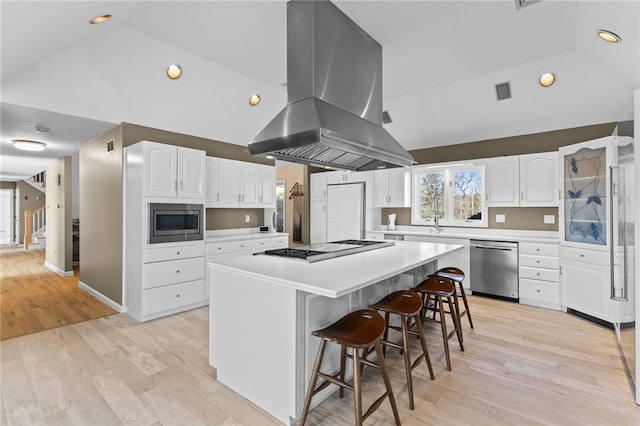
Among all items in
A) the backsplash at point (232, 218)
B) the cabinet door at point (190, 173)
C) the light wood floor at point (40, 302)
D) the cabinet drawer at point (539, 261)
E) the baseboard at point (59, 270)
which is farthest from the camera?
the baseboard at point (59, 270)

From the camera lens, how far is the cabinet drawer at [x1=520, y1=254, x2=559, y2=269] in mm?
3992

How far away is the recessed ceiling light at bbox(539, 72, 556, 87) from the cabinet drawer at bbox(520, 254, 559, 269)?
7.13ft

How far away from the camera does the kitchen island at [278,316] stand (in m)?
1.83

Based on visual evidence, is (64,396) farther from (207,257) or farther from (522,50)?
(522,50)

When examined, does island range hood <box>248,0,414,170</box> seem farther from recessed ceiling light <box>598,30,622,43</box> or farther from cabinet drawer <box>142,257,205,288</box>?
cabinet drawer <box>142,257,205,288</box>

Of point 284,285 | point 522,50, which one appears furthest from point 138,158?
point 522,50

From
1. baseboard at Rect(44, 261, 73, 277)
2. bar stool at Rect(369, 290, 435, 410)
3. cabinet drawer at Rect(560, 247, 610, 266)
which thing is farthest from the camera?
baseboard at Rect(44, 261, 73, 277)

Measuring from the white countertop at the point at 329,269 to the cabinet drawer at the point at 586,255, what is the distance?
208 cm

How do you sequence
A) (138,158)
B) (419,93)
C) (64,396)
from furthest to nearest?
(419,93)
(138,158)
(64,396)

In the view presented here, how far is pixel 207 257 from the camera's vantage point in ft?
13.6

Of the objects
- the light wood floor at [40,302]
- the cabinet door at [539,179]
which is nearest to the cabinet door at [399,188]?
the cabinet door at [539,179]

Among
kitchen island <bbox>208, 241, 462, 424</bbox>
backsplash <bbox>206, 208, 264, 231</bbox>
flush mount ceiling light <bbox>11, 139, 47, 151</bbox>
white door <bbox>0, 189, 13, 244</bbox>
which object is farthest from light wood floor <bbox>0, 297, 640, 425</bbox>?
white door <bbox>0, 189, 13, 244</bbox>

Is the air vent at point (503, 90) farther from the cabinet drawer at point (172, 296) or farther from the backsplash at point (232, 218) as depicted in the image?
the cabinet drawer at point (172, 296)

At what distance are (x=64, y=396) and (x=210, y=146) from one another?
3.59 metres
